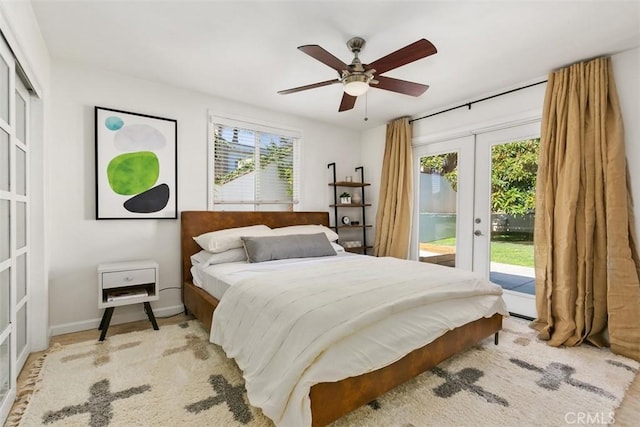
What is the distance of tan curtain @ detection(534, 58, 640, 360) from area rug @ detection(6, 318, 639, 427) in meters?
0.25

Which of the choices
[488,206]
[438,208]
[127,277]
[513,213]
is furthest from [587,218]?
[127,277]

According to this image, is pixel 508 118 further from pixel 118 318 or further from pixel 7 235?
pixel 118 318

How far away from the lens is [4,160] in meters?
1.60

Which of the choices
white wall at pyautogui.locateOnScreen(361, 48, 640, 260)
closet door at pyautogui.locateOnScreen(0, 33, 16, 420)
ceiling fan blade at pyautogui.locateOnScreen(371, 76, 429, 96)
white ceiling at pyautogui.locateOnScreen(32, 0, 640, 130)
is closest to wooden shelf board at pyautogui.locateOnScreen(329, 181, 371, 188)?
white wall at pyautogui.locateOnScreen(361, 48, 640, 260)

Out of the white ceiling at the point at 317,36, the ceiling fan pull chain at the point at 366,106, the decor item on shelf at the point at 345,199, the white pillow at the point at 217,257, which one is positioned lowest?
the white pillow at the point at 217,257

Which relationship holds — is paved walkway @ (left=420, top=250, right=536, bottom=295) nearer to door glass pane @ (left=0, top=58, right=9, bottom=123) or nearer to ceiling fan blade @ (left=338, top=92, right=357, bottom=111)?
ceiling fan blade @ (left=338, top=92, right=357, bottom=111)

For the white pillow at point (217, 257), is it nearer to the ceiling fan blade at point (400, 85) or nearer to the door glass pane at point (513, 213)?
the ceiling fan blade at point (400, 85)

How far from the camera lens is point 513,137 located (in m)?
3.11

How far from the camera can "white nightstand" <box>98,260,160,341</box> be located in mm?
2432

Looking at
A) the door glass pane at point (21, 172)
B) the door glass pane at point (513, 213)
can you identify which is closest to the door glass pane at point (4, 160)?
the door glass pane at point (21, 172)

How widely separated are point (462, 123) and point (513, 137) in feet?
1.93

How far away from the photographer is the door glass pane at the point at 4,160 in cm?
155

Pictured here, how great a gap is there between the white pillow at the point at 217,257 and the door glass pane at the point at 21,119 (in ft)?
5.07

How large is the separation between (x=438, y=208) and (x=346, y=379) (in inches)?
116
